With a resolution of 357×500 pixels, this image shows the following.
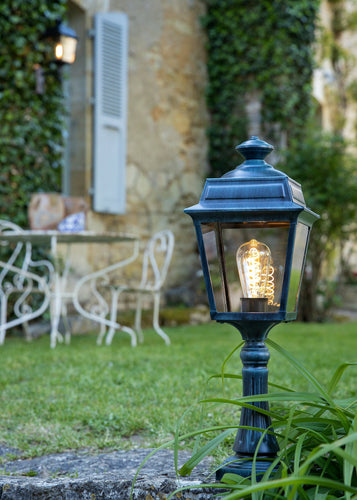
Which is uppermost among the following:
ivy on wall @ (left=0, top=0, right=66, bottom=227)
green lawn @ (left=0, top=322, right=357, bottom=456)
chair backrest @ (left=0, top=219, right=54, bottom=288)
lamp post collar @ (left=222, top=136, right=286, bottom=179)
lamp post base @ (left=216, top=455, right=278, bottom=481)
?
ivy on wall @ (left=0, top=0, right=66, bottom=227)

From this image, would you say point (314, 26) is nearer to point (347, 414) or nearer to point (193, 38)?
point (193, 38)

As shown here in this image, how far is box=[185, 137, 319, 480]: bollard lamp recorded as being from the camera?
1503 millimetres

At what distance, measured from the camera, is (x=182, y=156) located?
7914 mm

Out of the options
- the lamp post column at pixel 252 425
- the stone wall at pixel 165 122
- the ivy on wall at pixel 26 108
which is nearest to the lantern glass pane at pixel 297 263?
the lamp post column at pixel 252 425

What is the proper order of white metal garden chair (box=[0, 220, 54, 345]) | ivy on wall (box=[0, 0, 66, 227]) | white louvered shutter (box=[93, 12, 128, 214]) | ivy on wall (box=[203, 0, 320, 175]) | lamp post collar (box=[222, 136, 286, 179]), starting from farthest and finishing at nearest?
ivy on wall (box=[203, 0, 320, 175]) → white louvered shutter (box=[93, 12, 128, 214]) → ivy on wall (box=[0, 0, 66, 227]) → white metal garden chair (box=[0, 220, 54, 345]) → lamp post collar (box=[222, 136, 286, 179])

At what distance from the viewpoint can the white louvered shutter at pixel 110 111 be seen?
6590 mm

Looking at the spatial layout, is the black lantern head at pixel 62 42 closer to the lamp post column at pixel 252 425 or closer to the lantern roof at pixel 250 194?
the lantern roof at pixel 250 194

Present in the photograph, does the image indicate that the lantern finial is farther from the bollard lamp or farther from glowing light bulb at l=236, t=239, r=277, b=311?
glowing light bulb at l=236, t=239, r=277, b=311

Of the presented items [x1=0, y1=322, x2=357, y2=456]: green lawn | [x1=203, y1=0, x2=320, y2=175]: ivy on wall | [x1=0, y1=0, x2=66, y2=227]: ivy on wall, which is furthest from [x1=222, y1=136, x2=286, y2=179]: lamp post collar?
[x1=203, y1=0, x2=320, y2=175]: ivy on wall

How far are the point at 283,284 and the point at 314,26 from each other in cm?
714

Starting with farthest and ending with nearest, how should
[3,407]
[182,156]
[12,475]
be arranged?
1. [182,156]
2. [3,407]
3. [12,475]

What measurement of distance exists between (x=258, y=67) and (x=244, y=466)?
6903 mm

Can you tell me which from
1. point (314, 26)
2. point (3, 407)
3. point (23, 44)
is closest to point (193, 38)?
point (314, 26)

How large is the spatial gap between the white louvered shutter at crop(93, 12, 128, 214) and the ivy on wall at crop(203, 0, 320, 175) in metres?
1.61
